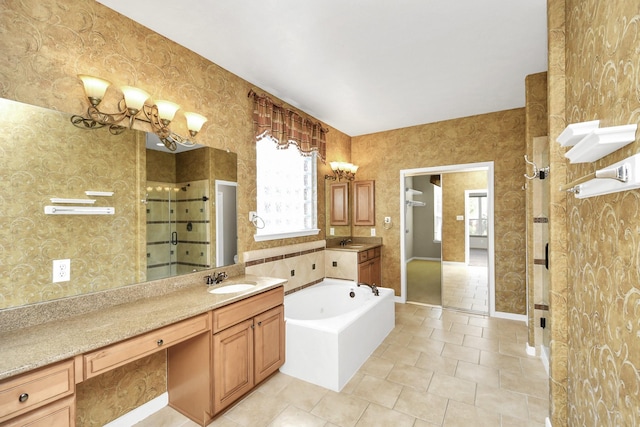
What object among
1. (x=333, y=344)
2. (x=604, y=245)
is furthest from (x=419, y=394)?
(x=604, y=245)

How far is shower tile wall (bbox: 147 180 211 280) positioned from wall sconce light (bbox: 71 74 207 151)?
35 centimetres

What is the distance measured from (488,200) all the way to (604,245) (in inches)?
114

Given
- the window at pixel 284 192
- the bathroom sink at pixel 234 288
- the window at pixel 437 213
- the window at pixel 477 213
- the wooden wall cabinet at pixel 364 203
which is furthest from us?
the window at pixel 477 213

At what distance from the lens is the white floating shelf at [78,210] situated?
1.56 m

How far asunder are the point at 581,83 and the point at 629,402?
4.45 ft

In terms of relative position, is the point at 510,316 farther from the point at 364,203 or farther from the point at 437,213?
the point at 364,203

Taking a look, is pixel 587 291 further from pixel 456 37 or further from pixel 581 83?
pixel 456 37

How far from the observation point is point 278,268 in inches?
123

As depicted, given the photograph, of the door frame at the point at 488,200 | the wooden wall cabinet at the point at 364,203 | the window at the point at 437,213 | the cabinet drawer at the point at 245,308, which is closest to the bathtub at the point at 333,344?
the cabinet drawer at the point at 245,308

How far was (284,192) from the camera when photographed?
11.4 feet

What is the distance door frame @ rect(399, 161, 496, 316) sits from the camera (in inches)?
147

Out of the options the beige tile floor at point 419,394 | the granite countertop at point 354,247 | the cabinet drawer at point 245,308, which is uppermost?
the granite countertop at point 354,247

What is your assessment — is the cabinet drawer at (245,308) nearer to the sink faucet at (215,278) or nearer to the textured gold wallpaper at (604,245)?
the sink faucet at (215,278)

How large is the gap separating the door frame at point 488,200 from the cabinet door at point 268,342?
8.29 feet
